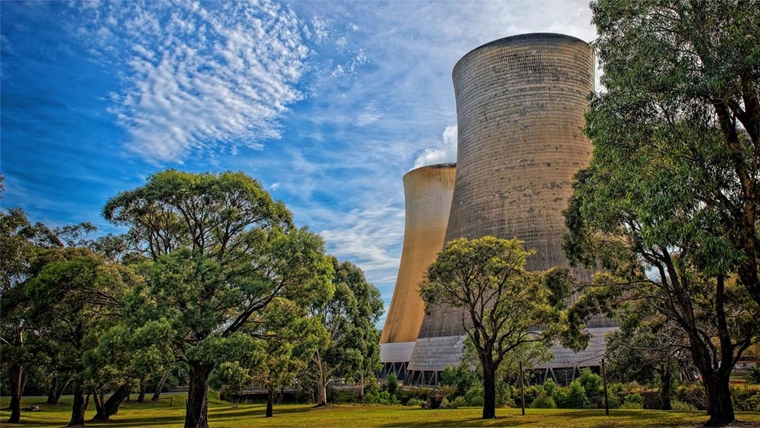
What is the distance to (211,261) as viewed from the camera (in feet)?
47.7

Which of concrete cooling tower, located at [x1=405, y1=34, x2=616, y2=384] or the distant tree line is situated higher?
concrete cooling tower, located at [x1=405, y1=34, x2=616, y2=384]

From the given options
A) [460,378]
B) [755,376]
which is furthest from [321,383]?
[755,376]

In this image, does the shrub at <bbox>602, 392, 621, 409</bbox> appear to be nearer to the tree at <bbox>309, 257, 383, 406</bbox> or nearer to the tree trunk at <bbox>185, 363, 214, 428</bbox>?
the tree at <bbox>309, 257, 383, 406</bbox>

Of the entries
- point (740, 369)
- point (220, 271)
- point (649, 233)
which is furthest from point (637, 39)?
point (740, 369)

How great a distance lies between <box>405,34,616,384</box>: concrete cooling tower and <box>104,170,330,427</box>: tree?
15451mm

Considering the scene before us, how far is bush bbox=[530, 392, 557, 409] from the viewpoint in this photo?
22594 millimetres

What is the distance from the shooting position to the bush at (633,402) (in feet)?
68.5

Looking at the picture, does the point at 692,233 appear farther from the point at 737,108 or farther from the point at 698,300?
the point at 698,300

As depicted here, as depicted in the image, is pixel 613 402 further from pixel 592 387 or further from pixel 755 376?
pixel 755 376

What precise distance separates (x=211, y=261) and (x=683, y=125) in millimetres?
11696

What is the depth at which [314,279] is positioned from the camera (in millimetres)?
14695

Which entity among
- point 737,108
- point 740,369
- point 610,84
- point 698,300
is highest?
point 610,84

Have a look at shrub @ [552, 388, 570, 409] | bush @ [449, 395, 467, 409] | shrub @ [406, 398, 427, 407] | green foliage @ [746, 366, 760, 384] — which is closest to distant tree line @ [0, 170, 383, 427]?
bush @ [449, 395, 467, 409]

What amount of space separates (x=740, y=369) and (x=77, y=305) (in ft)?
131
